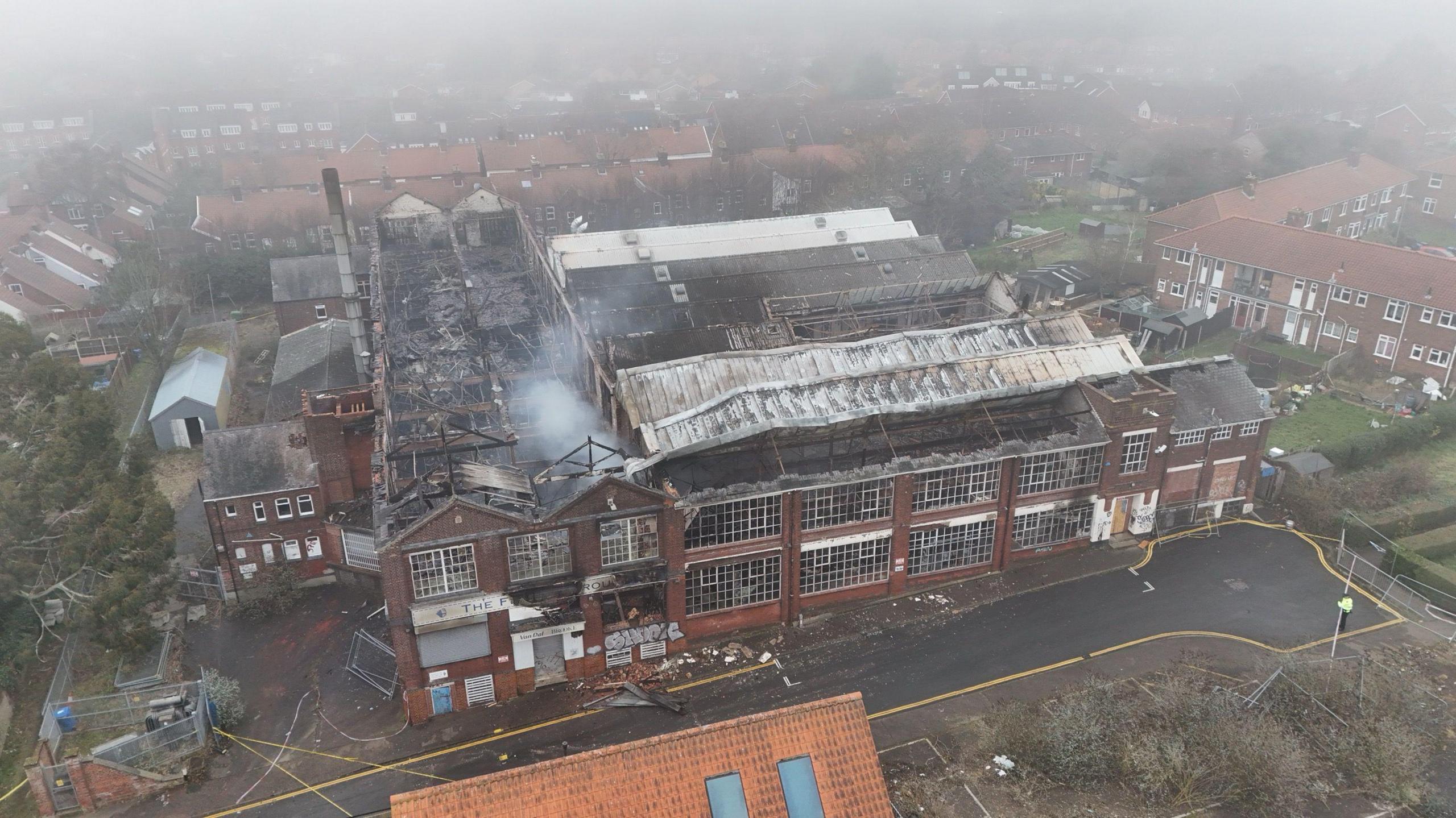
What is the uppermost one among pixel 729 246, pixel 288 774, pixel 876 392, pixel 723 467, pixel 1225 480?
pixel 729 246

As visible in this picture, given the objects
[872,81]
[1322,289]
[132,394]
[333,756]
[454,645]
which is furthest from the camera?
[872,81]

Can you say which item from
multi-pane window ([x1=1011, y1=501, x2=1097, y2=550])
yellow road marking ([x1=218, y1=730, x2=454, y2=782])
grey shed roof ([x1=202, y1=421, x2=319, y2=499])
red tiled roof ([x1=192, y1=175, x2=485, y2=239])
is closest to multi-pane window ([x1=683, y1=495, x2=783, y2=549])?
multi-pane window ([x1=1011, y1=501, x2=1097, y2=550])

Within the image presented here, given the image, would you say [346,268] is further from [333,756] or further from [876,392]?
[876,392]

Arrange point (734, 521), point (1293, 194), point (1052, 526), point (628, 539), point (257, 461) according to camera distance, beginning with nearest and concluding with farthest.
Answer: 1. point (628, 539)
2. point (734, 521)
3. point (1052, 526)
4. point (257, 461)
5. point (1293, 194)

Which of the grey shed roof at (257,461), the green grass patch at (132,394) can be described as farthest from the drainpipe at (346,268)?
the green grass patch at (132,394)

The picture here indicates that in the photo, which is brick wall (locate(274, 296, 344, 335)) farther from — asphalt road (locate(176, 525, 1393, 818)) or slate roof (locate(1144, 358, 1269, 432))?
slate roof (locate(1144, 358, 1269, 432))

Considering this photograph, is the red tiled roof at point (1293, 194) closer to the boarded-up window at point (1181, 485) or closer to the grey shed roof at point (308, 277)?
the boarded-up window at point (1181, 485)

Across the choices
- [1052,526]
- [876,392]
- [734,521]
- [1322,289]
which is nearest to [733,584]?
[734,521]
